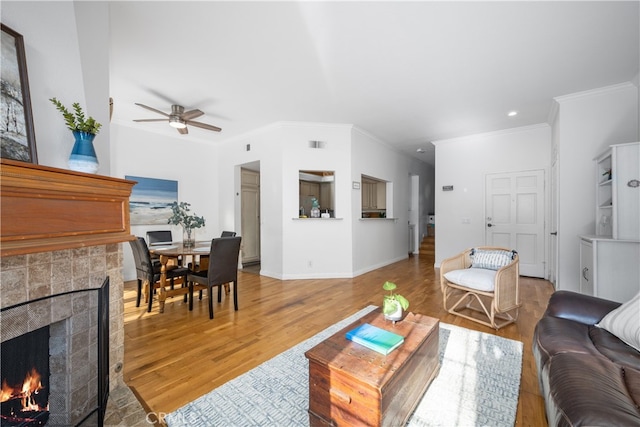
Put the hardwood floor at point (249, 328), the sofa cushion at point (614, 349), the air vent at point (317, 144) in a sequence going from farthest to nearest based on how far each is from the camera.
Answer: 1. the air vent at point (317, 144)
2. the hardwood floor at point (249, 328)
3. the sofa cushion at point (614, 349)

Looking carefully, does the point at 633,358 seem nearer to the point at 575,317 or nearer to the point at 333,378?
the point at 575,317

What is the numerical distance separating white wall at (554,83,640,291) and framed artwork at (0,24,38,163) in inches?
206

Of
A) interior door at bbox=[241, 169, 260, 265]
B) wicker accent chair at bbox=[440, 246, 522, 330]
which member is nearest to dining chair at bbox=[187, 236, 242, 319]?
wicker accent chair at bbox=[440, 246, 522, 330]

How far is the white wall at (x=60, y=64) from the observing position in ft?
4.23

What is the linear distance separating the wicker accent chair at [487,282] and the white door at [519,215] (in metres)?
2.19

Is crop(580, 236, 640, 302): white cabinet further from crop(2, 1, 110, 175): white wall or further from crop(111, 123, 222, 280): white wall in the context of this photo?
crop(111, 123, 222, 280): white wall

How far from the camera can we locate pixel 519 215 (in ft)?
15.6

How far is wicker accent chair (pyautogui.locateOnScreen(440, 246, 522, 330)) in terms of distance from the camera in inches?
99.3

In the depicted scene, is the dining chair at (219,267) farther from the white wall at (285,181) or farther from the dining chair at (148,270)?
the white wall at (285,181)

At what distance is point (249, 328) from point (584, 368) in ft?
7.93

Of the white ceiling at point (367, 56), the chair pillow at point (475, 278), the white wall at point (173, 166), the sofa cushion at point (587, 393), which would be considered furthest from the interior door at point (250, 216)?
the sofa cushion at point (587, 393)

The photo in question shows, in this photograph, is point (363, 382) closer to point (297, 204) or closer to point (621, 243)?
point (621, 243)

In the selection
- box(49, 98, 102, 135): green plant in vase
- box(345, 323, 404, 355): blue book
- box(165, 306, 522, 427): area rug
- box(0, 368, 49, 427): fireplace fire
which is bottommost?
box(165, 306, 522, 427): area rug

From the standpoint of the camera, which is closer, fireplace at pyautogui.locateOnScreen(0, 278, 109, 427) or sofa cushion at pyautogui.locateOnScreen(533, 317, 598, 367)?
fireplace at pyautogui.locateOnScreen(0, 278, 109, 427)
